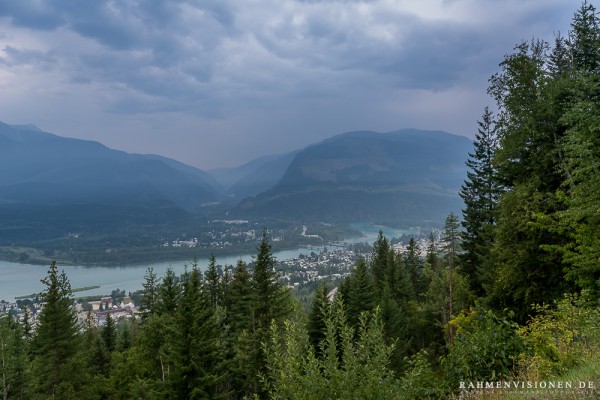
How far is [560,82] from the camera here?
13734 mm

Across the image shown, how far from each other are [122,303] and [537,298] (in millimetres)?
99038

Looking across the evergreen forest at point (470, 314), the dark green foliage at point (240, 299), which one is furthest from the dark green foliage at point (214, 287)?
the dark green foliage at point (240, 299)

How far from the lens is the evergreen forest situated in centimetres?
614

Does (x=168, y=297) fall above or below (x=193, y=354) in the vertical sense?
above

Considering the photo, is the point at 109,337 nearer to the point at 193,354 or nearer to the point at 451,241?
the point at 193,354

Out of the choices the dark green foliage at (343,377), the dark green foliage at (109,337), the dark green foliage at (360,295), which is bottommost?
the dark green foliage at (109,337)

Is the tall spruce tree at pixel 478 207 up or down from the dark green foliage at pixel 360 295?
up

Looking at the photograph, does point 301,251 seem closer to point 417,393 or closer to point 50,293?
point 50,293

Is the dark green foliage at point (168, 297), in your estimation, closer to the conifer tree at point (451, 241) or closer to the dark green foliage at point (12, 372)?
the dark green foliage at point (12, 372)

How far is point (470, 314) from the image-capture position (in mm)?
13195

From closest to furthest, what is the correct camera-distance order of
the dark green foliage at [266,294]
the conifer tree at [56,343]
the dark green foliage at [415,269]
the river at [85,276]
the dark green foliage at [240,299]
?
1. the dark green foliage at [266,294]
2. the conifer tree at [56,343]
3. the dark green foliage at [240,299]
4. the dark green foliage at [415,269]
5. the river at [85,276]

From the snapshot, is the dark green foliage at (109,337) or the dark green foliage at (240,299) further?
the dark green foliage at (109,337)

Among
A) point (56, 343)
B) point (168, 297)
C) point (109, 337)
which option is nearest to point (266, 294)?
point (168, 297)

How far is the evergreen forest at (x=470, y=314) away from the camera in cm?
614
